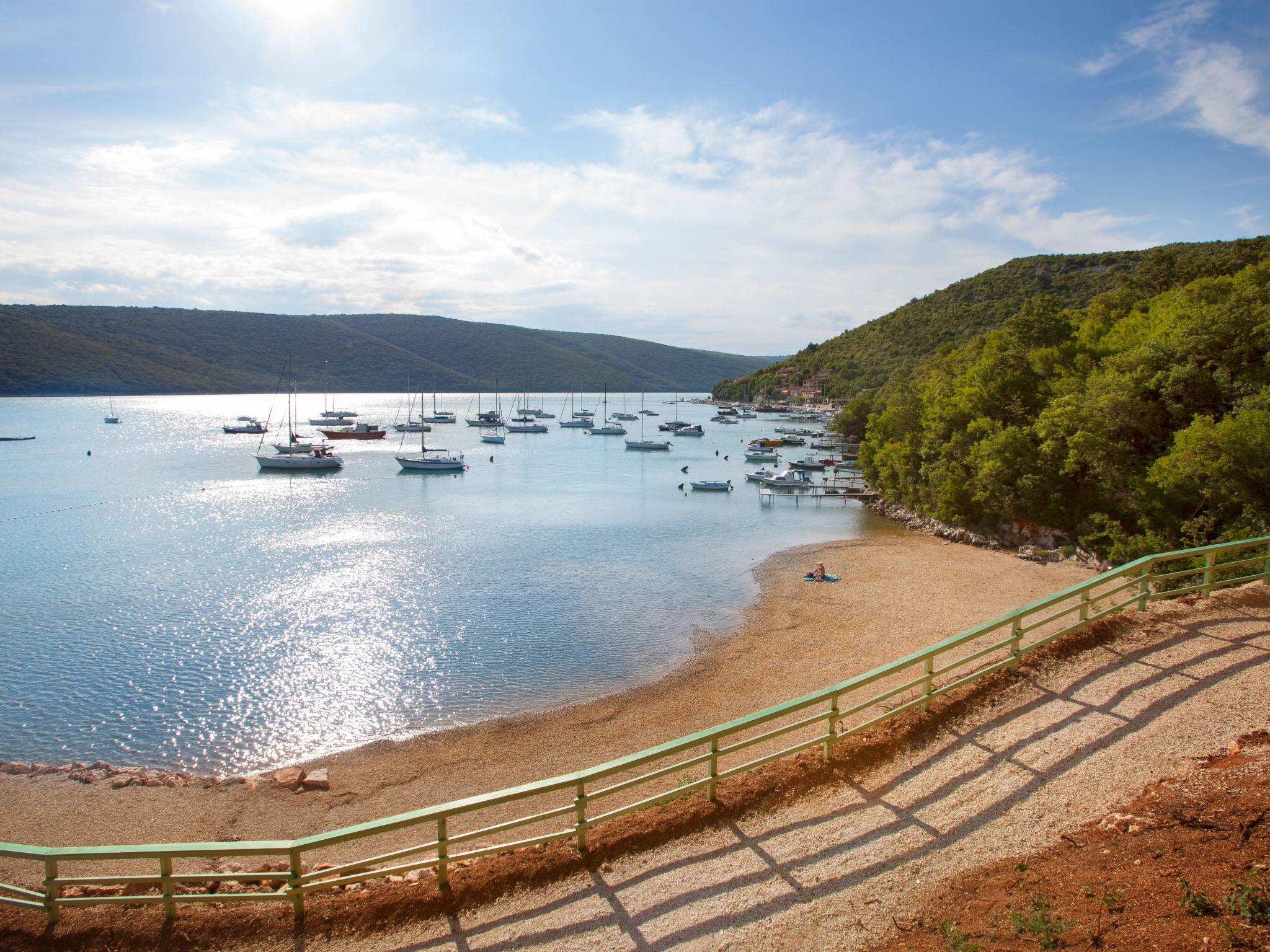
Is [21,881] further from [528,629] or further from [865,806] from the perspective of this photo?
[528,629]

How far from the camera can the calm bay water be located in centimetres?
1762

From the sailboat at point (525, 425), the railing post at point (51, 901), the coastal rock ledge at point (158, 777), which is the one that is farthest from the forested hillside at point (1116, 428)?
the sailboat at point (525, 425)

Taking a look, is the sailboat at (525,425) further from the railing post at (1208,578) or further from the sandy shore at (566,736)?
the railing post at (1208,578)

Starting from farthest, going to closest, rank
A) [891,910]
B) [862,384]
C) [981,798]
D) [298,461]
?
[862,384]
[298,461]
[981,798]
[891,910]

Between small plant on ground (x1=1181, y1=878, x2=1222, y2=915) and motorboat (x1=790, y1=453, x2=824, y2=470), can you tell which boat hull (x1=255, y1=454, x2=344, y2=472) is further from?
small plant on ground (x1=1181, y1=878, x2=1222, y2=915)

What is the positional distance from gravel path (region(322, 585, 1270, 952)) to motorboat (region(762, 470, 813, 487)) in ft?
156

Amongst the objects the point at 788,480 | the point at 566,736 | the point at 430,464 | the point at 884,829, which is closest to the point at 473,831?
the point at 884,829

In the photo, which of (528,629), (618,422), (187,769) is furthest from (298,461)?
(618,422)

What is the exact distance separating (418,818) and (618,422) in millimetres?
133804

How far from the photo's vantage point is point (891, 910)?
6156 millimetres

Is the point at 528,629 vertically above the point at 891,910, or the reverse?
the point at 891,910

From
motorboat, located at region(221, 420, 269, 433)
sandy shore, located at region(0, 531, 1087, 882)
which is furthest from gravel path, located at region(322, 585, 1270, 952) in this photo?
motorboat, located at region(221, 420, 269, 433)

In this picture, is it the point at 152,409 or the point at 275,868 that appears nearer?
the point at 275,868

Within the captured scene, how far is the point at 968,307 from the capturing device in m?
127
